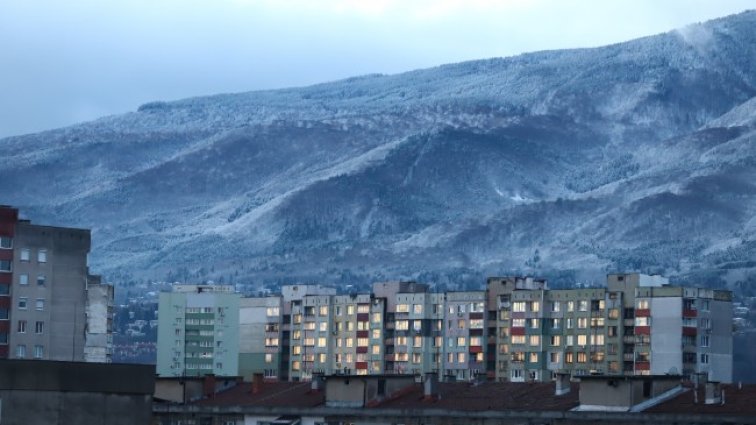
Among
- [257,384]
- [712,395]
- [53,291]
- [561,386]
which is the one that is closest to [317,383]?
[257,384]

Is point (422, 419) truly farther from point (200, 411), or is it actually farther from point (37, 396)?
point (37, 396)

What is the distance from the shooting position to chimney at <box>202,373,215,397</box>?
5561 inches

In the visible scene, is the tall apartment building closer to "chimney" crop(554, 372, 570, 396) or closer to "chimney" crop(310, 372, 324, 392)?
"chimney" crop(310, 372, 324, 392)

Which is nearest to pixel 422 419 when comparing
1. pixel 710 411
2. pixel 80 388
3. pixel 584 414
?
pixel 584 414

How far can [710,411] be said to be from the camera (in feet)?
369

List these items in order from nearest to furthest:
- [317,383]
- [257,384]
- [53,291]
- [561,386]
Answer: [561,386]
[317,383]
[257,384]
[53,291]

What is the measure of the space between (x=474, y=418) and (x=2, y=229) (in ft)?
172

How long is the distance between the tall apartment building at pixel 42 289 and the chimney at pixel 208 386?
1901 cm

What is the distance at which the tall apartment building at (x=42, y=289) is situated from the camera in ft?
522

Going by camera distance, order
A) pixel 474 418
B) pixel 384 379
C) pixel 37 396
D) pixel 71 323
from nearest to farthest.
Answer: pixel 37 396
pixel 474 418
pixel 384 379
pixel 71 323

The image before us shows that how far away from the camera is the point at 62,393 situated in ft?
167

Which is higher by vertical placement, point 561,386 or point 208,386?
point 561,386

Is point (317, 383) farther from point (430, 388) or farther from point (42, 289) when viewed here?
point (42, 289)

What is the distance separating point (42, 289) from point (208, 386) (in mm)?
24938
